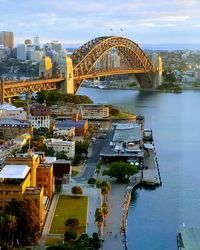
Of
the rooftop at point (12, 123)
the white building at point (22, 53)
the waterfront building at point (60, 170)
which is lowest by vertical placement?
the waterfront building at point (60, 170)

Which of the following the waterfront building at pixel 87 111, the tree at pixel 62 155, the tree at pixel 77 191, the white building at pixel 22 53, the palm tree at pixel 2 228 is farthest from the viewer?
the white building at pixel 22 53

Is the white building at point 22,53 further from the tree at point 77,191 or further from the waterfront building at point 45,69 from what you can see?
the tree at point 77,191

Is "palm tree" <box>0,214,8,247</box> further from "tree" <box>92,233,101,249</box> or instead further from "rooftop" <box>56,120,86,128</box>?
"rooftop" <box>56,120,86,128</box>

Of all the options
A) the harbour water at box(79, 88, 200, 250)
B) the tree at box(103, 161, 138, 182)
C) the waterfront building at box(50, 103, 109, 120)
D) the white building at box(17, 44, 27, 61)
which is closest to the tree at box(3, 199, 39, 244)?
the harbour water at box(79, 88, 200, 250)

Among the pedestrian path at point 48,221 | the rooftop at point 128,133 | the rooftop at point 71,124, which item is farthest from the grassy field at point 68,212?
the rooftop at point 71,124

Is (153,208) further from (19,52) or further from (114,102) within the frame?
(19,52)

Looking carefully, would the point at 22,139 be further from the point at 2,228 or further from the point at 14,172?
the point at 2,228
